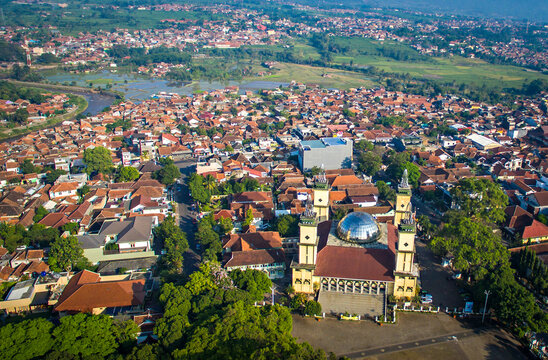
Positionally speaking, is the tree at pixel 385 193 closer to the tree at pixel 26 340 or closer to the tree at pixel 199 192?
the tree at pixel 199 192

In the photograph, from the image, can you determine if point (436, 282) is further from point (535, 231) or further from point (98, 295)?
point (98, 295)

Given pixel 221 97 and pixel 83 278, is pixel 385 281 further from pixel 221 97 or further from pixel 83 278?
pixel 221 97

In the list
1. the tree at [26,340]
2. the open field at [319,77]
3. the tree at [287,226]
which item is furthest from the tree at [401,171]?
the open field at [319,77]

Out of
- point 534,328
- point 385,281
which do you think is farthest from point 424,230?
point 534,328

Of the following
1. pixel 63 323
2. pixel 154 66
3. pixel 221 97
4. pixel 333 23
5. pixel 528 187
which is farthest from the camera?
pixel 333 23

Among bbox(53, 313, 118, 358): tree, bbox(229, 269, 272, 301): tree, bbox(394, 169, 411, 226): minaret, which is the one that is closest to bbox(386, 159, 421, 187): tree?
bbox(394, 169, 411, 226): minaret

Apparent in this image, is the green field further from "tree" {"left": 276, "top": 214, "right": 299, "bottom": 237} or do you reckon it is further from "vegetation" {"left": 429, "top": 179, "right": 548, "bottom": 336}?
"tree" {"left": 276, "top": 214, "right": 299, "bottom": 237}
